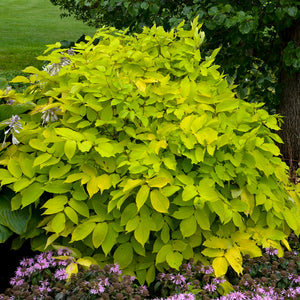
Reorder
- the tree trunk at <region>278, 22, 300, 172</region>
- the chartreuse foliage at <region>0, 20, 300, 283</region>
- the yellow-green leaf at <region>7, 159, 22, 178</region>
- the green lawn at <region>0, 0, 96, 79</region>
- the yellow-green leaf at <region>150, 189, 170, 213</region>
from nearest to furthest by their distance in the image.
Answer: the yellow-green leaf at <region>150, 189, 170, 213</region> < the chartreuse foliage at <region>0, 20, 300, 283</region> < the yellow-green leaf at <region>7, 159, 22, 178</region> < the tree trunk at <region>278, 22, 300, 172</region> < the green lawn at <region>0, 0, 96, 79</region>

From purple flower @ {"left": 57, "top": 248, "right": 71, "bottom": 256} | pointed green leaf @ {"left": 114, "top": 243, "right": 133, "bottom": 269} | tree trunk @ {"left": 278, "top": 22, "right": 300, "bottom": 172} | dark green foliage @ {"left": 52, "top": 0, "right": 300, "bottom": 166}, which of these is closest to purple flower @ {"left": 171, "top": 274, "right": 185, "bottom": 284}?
pointed green leaf @ {"left": 114, "top": 243, "right": 133, "bottom": 269}

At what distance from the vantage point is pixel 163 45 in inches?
116

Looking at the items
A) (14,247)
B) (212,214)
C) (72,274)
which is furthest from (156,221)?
(14,247)

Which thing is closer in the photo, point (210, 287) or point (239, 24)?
point (210, 287)

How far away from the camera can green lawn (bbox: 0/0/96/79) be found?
1393 cm

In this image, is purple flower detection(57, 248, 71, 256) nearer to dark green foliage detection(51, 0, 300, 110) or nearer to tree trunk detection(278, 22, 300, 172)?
dark green foliage detection(51, 0, 300, 110)

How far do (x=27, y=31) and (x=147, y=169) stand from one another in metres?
23.8

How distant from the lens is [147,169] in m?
2.37

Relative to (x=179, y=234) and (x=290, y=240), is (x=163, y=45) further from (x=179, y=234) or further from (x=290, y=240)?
(x=290, y=240)

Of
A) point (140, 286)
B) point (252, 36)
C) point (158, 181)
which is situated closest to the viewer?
point (140, 286)

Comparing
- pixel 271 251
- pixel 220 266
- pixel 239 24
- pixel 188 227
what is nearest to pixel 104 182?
pixel 188 227

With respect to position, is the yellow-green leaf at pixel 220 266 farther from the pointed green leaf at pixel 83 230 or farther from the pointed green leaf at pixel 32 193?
the pointed green leaf at pixel 32 193

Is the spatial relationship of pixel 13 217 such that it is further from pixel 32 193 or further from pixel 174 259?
pixel 174 259

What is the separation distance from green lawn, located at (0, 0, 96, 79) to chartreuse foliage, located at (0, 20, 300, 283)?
8.04 m
